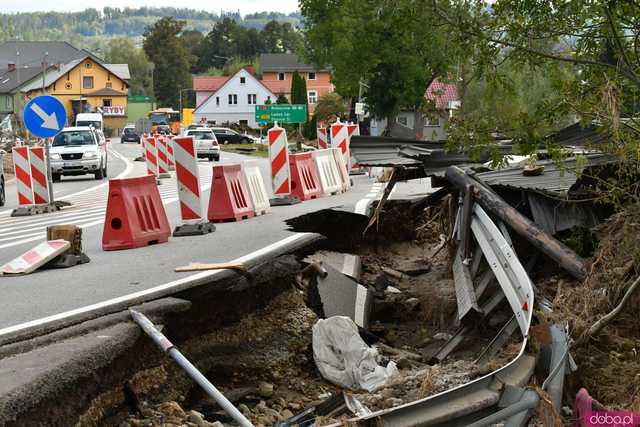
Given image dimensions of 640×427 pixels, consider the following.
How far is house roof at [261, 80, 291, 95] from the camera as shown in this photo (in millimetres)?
140262

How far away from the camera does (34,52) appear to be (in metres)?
154

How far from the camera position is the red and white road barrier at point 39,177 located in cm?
1970

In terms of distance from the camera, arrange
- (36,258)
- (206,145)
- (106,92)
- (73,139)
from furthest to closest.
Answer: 1. (106,92)
2. (206,145)
3. (73,139)
4. (36,258)

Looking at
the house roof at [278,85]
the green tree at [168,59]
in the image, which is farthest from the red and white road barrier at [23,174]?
the green tree at [168,59]

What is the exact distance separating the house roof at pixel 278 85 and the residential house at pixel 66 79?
20428 mm

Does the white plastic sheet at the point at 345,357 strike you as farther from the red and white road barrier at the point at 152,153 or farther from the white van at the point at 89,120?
the white van at the point at 89,120

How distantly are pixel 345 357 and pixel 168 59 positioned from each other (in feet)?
515

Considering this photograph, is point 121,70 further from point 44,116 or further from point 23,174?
point 44,116

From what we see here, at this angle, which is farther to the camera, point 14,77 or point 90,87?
point 90,87

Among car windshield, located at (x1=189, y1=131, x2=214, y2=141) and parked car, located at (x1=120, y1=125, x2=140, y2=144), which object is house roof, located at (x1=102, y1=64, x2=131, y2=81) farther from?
car windshield, located at (x1=189, y1=131, x2=214, y2=141)

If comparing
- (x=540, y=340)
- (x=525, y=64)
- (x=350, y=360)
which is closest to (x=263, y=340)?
(x=350, y=360)

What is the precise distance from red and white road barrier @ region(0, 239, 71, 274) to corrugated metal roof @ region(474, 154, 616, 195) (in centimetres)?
464

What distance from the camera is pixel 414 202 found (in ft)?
48.6

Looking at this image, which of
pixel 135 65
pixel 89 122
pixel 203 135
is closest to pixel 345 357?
pixel 203 135
